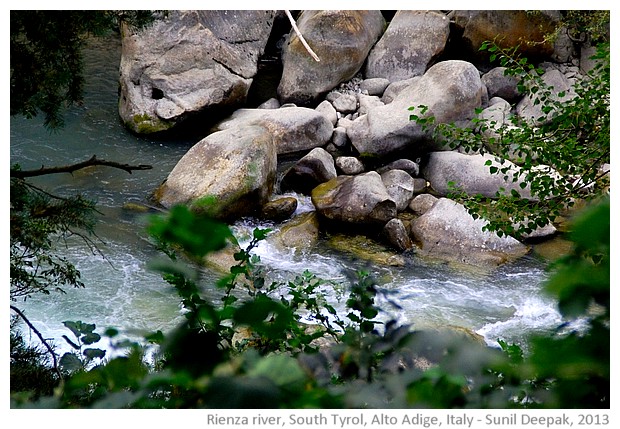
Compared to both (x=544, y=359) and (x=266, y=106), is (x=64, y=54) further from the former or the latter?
(x=266, y=106)

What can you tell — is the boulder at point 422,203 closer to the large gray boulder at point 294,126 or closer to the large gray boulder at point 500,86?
the large gray boulder at point 294,126

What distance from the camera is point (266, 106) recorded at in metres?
8.04

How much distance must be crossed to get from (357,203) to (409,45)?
332 centimetres

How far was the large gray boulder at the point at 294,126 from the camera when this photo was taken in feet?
23.3

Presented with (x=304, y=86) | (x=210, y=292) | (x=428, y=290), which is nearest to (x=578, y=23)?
(x=428, y=290)

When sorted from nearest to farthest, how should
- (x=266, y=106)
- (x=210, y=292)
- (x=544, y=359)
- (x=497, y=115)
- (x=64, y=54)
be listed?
(x=544, y=359), (x=64, y=54), (x=210, y=292), (x=497, y=115), (x=266, y=106)

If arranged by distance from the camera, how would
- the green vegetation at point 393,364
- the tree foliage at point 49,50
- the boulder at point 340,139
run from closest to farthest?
1. the green vegetation at point 393,364
2. the tree foliage at point 49,50
3. the boulder at point 340,139

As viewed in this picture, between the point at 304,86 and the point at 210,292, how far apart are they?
462cm

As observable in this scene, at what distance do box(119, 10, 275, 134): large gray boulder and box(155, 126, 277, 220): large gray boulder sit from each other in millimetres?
1348

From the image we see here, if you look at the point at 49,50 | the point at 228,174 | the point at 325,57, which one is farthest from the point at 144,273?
the point at 325,57

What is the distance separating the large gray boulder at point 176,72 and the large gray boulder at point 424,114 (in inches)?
63.9

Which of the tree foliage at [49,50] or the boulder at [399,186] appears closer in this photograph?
the tree foliage at [49,50]

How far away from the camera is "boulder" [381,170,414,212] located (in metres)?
6.22

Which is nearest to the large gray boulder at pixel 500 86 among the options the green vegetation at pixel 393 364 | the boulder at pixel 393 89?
the boulder at pixel 393 89
